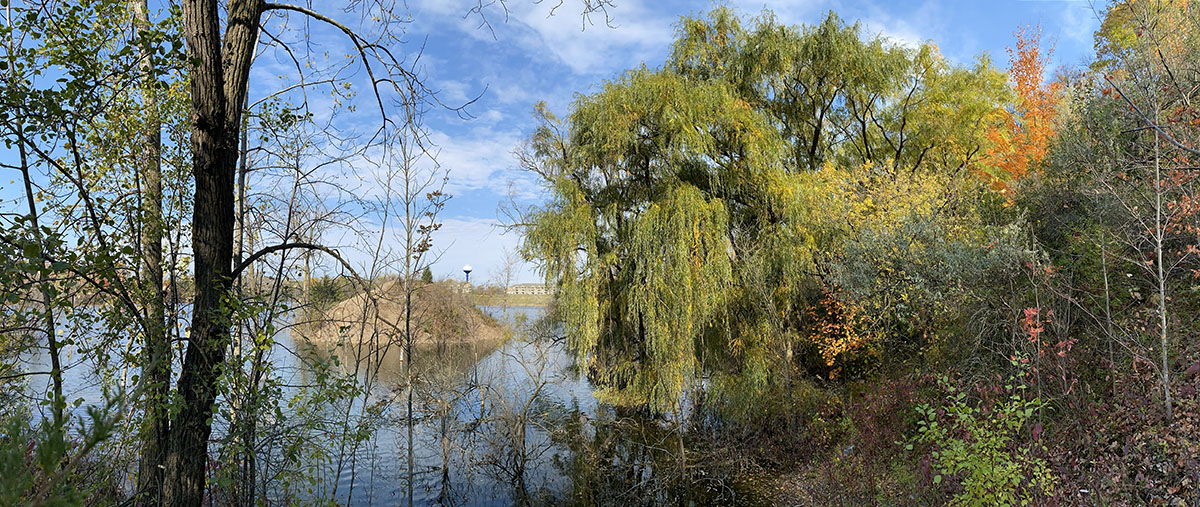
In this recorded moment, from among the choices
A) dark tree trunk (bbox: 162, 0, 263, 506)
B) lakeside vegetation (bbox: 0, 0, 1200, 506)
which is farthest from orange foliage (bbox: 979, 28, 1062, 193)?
dark tree trunk (bbox: 162, 0, 263, 506)

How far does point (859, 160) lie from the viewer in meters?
14.8

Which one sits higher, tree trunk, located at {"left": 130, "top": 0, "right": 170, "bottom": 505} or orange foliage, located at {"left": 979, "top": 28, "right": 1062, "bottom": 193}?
orange foliage, located at {"left": 979, "top": 28, "right": 1062, "bottom": 193}

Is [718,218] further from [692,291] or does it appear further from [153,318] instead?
[153,318]

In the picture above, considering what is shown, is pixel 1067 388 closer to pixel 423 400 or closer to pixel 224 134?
pixel 224 134

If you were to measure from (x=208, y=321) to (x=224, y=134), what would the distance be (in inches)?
40.1

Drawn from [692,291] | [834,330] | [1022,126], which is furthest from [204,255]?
[1022,126]

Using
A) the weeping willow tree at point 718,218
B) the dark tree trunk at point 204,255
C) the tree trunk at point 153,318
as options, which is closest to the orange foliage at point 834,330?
the weeping willow tree at point 718,218

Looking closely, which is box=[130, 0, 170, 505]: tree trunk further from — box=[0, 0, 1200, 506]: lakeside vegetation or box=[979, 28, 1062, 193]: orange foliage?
box=[979, 28, 1062, 193]: orange foliage

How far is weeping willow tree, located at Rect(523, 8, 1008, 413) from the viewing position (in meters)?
10.3

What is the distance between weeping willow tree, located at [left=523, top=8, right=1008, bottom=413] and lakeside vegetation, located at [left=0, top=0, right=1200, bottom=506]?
2.4 inches

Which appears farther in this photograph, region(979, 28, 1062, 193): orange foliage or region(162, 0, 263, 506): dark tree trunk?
region(979, 28, 1062, 193): orange foliage

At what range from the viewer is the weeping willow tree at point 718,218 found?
10281 mm

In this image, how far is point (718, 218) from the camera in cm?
1042

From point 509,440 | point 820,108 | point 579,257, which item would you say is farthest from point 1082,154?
point 509,440
